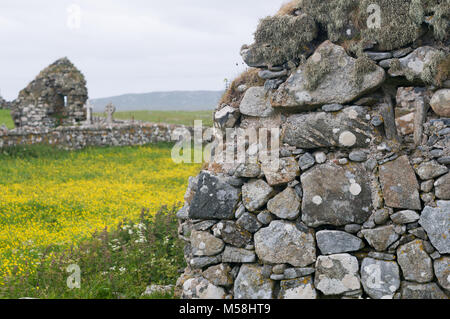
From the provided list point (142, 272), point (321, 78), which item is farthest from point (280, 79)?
point (142, 272)

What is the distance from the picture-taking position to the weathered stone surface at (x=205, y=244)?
548 cm

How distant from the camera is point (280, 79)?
5629 mm

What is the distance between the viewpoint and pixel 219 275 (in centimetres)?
542

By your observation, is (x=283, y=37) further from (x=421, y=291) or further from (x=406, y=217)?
(x=421, y=291)

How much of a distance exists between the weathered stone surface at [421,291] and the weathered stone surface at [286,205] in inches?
57.4

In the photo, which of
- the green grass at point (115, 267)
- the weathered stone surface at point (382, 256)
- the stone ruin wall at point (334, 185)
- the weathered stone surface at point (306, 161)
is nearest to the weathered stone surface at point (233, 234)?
the stone ruin wall at point (334, 185)

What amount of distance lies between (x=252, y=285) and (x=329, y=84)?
263 centimetres

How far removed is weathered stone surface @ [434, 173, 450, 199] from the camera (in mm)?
4625

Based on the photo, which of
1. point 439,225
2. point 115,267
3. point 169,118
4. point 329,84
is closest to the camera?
point 439,225

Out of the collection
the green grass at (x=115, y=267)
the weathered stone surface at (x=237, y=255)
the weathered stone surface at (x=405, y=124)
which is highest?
the weathered stone surface at (x=405, y=124)

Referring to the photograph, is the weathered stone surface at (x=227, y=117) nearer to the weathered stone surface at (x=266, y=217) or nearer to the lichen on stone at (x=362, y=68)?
the weathered stone surface at (x=266, y=217)

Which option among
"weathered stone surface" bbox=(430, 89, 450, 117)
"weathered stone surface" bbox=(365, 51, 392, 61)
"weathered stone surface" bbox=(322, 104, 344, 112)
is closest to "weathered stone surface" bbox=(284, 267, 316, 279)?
"weathered stone surface" bbox=(322, 104, 344, 112)

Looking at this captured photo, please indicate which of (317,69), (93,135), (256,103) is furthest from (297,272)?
(93,135)

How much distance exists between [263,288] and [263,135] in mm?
1925
